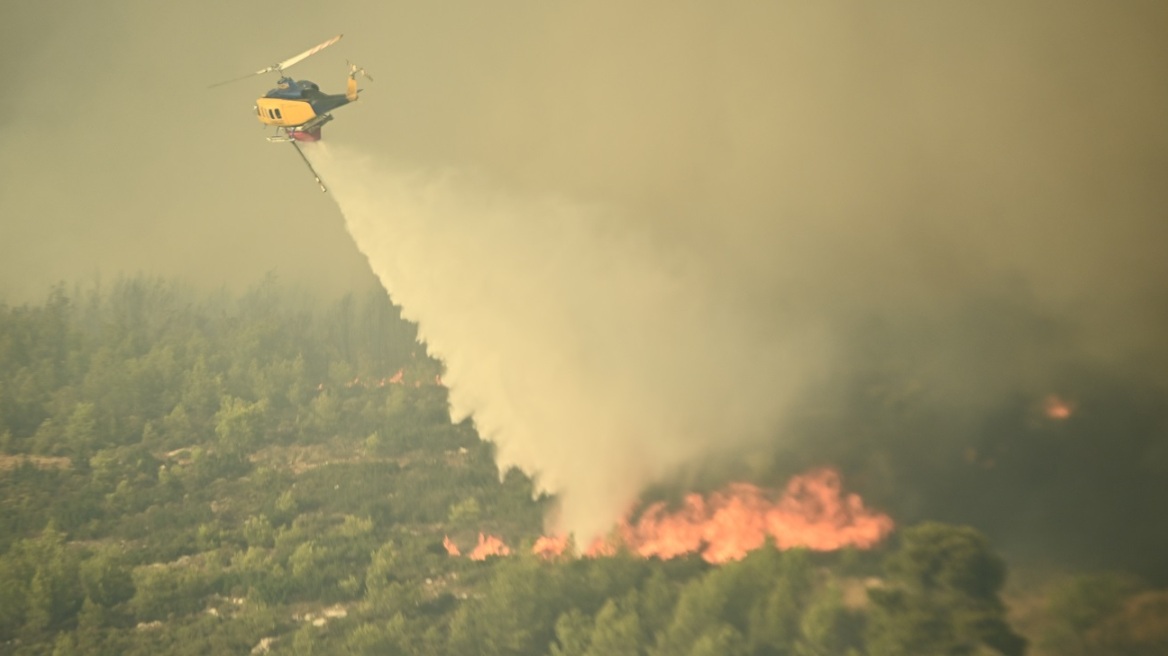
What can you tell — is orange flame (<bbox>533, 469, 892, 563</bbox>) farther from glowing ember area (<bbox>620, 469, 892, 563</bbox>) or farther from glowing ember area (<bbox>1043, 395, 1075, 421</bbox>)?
glowing ember area (<bbox>1043, 395, 1075, 421</bbox>)

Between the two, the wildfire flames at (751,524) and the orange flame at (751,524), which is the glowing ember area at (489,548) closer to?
the wildfire flames at (751,524)

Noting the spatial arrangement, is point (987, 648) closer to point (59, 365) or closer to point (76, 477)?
point (76, 477)

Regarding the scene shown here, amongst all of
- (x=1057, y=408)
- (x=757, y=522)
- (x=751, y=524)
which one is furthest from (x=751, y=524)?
(x=1057, y=408)

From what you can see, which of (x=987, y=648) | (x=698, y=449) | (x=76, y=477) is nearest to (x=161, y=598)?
(x=76, y=477)

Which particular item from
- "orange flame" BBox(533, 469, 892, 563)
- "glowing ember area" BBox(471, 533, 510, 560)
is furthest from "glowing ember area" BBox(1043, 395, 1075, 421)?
"glowing ember area" BBox(471, 533, 510, 560)

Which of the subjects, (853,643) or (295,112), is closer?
(853,643)

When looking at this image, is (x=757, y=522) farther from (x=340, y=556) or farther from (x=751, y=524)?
(x=340, y=556)
